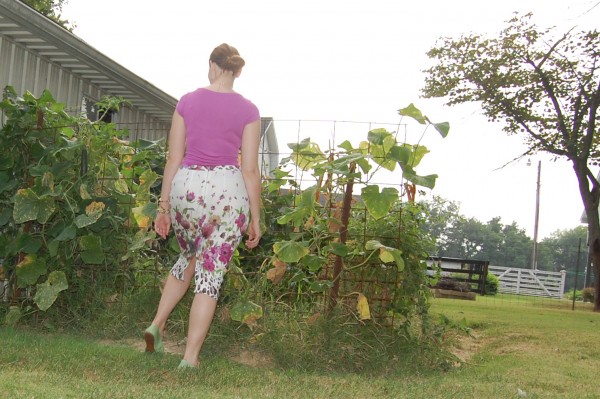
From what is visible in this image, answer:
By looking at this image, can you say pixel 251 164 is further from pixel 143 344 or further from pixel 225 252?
pixel 143 344

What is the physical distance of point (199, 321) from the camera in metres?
3.65

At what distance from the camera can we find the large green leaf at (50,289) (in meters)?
4.61

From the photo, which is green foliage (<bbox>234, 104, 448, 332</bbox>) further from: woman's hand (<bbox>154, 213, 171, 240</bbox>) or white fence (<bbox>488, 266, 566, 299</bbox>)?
white fence (<bbox>488, 266, 566, 299</bbox>)

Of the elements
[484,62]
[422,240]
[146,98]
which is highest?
[484,62]

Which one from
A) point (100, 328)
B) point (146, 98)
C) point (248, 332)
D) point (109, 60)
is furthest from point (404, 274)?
point (146, 98)

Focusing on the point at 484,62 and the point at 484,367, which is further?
the point at 484,62

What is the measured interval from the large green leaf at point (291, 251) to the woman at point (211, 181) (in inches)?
20.4

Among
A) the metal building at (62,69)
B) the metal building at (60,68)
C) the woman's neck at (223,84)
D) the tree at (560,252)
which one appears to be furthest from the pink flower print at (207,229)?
the tree at (560,252)

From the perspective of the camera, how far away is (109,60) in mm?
7672

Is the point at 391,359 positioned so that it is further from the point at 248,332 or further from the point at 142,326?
the point at 142,326

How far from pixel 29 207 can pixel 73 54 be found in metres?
2.91

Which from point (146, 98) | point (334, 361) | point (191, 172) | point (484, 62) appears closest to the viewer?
point (191, 172)

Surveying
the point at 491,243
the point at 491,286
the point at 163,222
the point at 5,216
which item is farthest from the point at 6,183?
the point at 491,243

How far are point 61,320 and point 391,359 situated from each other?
2216 mm
